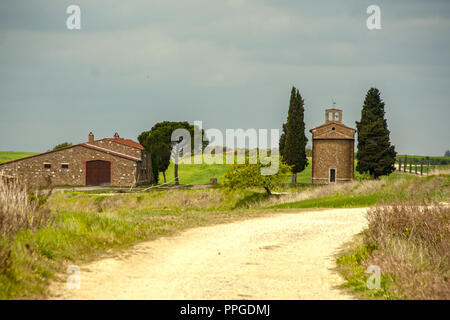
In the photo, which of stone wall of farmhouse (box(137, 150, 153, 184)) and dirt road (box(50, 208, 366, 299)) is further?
stone wall of farmhouse (box(137, 150, 153, 184))

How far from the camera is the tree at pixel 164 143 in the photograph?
217 ft

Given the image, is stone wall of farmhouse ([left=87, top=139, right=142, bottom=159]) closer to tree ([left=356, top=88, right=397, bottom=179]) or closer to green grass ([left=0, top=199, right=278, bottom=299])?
tree ([left=356, top=88, right=397, bottom=179])

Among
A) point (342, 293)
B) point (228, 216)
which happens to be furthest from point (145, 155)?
point (342, 293)

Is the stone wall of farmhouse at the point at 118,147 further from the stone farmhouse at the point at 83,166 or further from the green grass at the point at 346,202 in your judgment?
the green grass at the point at 346,202

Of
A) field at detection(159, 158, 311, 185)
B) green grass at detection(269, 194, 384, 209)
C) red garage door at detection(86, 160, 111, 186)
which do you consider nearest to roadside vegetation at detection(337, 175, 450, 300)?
green grass at detection(269, 194, 384, 209)

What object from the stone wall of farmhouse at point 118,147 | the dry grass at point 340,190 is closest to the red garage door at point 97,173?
the stone wall of farmhouse at point 118,147

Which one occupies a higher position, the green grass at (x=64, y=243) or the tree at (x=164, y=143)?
the tree at (x=164, y=143)

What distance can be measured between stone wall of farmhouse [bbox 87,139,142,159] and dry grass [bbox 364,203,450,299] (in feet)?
174

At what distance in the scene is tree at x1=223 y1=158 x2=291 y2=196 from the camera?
4284cm

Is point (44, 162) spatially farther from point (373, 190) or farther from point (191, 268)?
point (191, 268)

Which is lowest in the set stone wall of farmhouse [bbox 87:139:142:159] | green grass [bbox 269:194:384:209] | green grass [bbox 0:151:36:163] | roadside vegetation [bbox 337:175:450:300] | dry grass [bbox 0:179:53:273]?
green grass [bbox 269:194:384:209]

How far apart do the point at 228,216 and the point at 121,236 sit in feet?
27.8

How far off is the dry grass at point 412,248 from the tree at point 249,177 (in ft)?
90.5

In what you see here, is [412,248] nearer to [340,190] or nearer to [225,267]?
[225,267]
